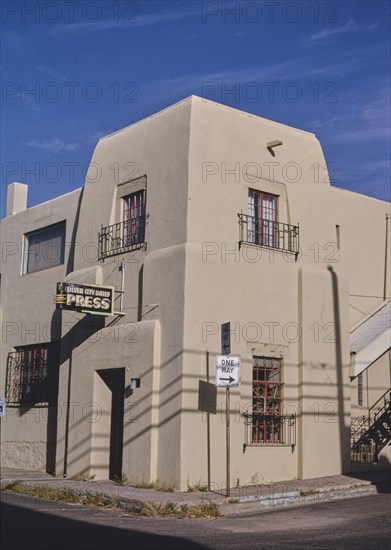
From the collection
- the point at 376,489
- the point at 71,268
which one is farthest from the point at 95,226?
the point at 376,489

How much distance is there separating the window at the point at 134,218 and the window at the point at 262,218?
8.60 feet

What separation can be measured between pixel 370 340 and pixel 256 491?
628 centimetres

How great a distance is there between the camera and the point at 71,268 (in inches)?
862

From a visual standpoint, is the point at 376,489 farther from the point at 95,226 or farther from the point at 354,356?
the point at 95,226

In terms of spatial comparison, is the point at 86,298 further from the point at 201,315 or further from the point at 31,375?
the point at 31,375

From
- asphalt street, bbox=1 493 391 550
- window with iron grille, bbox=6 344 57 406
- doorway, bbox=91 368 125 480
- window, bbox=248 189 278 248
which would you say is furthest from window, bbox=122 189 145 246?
asphalt street, bbox=1 493 391 550

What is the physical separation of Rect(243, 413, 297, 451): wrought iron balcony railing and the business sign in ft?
13.5

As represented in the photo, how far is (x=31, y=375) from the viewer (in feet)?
75.6

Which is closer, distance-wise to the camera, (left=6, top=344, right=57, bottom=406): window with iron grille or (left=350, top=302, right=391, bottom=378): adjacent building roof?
(left=350, top=302, right=391, bottom=378): adjacent building roof

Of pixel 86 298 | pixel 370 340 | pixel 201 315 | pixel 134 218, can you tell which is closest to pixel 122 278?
pixel 86 298

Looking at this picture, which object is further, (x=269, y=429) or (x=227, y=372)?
(x=269, y=429)

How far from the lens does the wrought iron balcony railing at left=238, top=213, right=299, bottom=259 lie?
18.6 meters

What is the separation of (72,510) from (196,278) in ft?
18.2

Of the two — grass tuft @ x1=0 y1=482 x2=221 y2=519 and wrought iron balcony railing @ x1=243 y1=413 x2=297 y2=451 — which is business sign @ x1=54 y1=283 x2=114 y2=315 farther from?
wrought iron balcony railing @ x1=243 y1=413 x2=297 y2=451
